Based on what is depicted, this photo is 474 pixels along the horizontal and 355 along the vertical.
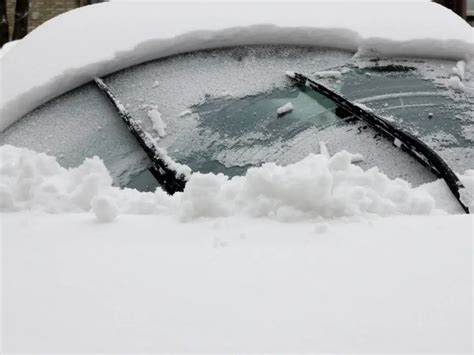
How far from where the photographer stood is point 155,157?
214 centimetres

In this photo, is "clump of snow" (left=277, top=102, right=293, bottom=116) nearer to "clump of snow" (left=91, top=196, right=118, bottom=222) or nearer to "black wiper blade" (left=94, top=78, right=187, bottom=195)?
"black wiper blade" (left=94, top=78, right=187, bottom=195)

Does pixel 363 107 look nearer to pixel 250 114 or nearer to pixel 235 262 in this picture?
pixel 250 114

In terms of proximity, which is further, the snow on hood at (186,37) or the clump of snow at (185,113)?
the snow on hood at (186,37)

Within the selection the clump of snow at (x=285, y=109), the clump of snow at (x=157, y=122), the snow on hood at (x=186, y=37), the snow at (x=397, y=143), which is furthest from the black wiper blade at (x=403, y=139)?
the clump of snow at (x=157, y=122)

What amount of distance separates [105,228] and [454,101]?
136cm

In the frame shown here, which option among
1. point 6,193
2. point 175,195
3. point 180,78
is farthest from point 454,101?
point 6,193

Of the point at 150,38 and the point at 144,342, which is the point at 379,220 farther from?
the point at 150,38

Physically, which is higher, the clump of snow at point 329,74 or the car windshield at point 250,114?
the clump of snow at point 329,74

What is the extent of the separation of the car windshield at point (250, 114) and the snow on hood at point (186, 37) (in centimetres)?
4

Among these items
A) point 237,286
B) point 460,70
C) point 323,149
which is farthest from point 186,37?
point 237,286

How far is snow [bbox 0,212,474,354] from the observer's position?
112 centimetres

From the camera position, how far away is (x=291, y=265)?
4.50 feet

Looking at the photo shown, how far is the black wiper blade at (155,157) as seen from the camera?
2021mm

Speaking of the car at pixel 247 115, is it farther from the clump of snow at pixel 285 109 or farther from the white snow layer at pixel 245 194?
the white snow layer at pixel 245 194
